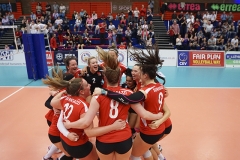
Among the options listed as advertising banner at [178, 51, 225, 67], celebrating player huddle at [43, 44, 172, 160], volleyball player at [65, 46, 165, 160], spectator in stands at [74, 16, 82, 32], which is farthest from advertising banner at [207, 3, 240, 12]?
volleyball player at [65, 46, 165, 160]

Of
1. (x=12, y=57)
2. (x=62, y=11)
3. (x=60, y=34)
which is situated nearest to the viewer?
(x=12, y=57)

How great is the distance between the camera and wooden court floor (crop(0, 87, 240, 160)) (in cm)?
425

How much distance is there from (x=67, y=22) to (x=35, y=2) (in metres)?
5.85

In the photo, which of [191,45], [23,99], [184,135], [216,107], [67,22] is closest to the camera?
[184,135]

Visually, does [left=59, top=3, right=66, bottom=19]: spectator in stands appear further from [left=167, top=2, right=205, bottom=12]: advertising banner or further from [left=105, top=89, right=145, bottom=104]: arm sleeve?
[left=105, top=89, right=145, bottom=104]: arm sleeve

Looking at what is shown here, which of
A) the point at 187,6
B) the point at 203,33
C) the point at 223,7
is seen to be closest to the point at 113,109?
the point at 203,33

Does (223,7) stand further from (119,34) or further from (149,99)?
(149,99)

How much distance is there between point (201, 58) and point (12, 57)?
12277 millimetres

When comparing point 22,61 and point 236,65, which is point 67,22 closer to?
point 22,61

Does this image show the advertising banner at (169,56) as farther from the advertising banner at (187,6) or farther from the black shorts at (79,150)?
the black shorts at (79,150)

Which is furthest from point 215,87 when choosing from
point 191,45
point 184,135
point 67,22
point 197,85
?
point 67,22

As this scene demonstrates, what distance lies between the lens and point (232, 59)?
13227 mm

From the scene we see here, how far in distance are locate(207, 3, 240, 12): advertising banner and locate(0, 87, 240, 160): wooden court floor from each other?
50.0 feet

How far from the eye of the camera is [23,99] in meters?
7.27
